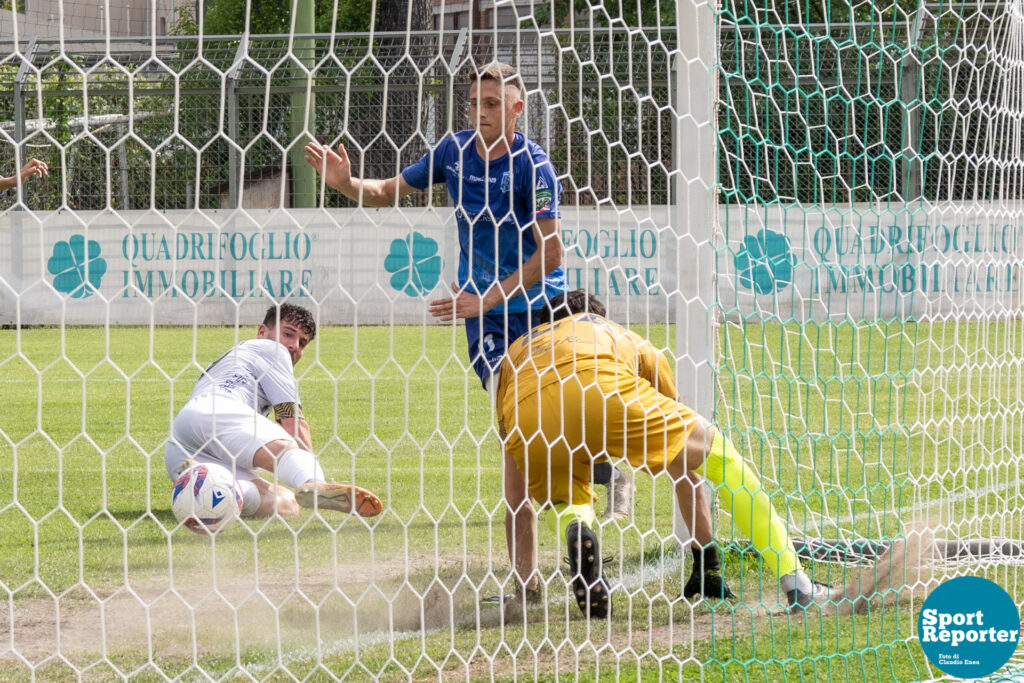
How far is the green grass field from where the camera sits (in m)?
3.33

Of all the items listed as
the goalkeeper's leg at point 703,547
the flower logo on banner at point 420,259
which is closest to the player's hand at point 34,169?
the goalkeeper's leg at point 703,547

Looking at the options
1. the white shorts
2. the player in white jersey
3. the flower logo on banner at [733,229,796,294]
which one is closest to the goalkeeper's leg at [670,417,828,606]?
the flower logo on banner at [733,229,796,294]

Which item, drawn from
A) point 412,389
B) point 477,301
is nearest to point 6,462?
point 412,389

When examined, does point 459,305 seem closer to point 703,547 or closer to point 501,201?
point 501,201

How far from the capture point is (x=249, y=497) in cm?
460

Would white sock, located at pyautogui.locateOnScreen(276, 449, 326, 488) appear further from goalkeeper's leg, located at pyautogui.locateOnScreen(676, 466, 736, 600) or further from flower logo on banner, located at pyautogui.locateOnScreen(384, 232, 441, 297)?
flower logo on banner, located at pyautogui.locateOnScreen(384, 232, 441, 297)

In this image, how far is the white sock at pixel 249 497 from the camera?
4543 mm

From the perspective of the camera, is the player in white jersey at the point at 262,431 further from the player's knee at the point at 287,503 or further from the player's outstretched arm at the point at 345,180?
the player's outstretched arm at the point at 345,180

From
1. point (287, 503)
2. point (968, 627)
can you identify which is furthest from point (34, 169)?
point (968, 627)

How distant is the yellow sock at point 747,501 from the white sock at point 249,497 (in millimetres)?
1843

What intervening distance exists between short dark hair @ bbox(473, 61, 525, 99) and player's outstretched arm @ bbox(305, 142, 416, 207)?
16.1 inches

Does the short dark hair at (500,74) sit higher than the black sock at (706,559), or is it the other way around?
the short dark hair at (500,74)

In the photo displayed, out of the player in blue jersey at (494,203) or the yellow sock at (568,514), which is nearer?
the player in blue jersey at (494,203)

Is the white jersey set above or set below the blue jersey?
below
